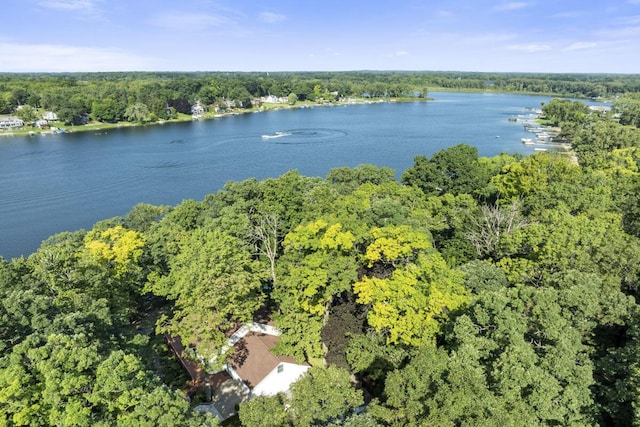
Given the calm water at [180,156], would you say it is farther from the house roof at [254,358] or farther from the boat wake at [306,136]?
the house roof at [254,358]

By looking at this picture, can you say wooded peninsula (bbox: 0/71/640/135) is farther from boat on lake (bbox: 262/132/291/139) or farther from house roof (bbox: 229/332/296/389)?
house roof (bbox: 229/332/296/389)

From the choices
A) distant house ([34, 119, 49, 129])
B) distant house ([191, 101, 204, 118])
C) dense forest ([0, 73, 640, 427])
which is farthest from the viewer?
distant house ([191, 101, 204, 118])

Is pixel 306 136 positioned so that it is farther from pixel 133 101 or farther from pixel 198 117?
pixel 133 101

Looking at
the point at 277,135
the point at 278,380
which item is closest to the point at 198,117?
the point at 277,135

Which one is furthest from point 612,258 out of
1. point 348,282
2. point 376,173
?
point 376,173

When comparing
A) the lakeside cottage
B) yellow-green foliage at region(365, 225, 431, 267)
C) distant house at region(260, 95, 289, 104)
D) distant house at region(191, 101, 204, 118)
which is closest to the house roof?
the lakeside cottage

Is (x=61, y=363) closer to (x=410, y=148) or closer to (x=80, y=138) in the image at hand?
(x=410, y=148)
